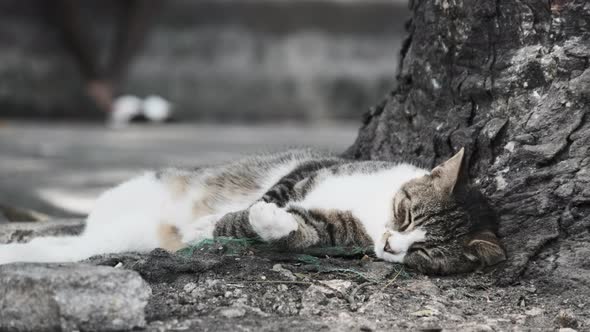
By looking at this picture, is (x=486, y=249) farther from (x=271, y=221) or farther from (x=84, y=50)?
(x=84, y=50)

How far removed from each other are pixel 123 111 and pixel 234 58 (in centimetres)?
171

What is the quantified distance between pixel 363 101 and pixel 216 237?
8.78 metres

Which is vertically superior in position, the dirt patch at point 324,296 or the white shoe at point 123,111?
the white shoe at point 123,111

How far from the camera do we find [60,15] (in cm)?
1120

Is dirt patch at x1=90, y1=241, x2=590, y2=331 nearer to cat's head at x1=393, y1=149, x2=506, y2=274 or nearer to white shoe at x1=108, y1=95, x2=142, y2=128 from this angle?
cat's head at x1=393, y1=149, x2=506, y2=274

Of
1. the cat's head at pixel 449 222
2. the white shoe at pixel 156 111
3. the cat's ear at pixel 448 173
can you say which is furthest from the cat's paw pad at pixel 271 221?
the white shoe at pixel 156 111

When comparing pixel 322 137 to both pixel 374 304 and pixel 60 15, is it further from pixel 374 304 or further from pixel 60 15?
pixel 374 304

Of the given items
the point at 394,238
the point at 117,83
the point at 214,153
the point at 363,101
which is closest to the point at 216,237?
the point at 394,238

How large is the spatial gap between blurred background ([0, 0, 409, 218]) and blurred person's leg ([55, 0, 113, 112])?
14 mm

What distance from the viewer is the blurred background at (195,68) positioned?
434 inches

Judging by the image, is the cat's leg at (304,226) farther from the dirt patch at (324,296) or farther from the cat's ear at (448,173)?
the cat's ear at (448,173)

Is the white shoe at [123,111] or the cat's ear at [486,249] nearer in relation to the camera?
the cat's ear at [486,249]

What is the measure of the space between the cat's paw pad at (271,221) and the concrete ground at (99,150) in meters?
1.53

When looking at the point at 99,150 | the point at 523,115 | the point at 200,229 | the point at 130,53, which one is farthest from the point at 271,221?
the point at 130,53
